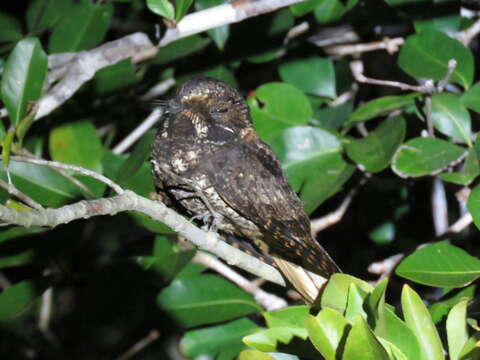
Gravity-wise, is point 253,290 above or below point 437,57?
below

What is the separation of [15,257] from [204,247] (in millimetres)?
1040

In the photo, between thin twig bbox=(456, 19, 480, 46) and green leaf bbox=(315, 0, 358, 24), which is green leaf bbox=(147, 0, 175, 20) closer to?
green leaf bbox=(315, 0, 358, 24)

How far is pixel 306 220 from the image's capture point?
269cm

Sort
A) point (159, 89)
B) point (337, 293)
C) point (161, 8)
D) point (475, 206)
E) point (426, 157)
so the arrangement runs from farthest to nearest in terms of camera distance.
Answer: point (159, 89), point (426, 157), point (161, 8), point (475, 206), point (337, 293)

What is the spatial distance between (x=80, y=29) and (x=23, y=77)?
750mm

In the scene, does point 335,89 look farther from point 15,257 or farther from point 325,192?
point 15,257

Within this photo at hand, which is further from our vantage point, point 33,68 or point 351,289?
point 33,68

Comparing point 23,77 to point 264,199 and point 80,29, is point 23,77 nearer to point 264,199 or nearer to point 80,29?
point 80,29

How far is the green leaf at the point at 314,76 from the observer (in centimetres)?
322

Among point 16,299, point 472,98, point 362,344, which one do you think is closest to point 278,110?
point 472,98

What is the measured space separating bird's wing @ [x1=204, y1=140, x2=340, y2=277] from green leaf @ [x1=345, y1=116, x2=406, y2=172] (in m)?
0.31

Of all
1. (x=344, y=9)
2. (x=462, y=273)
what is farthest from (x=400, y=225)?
(x=462, y=273)

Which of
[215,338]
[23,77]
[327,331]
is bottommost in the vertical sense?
[215,338]

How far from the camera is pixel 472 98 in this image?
2.73m
